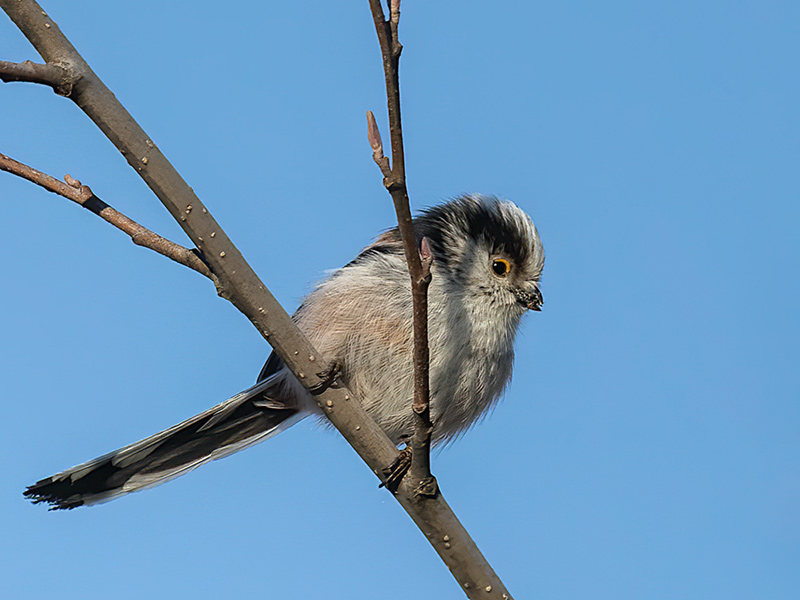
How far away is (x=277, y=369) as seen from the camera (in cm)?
450

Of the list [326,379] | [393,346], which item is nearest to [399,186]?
[326,379]

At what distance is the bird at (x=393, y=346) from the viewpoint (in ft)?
13.0

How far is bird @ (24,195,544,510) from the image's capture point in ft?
13.0

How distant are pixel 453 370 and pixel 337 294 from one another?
0.66 meters

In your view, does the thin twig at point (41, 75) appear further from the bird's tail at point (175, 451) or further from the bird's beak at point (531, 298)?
the bird's beak at point (531, 298)

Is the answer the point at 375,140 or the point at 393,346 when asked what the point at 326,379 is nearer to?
the point at 393,346

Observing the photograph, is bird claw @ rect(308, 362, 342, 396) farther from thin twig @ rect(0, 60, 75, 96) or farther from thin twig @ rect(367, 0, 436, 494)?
thin twig @ rect(0, 60, 75, 96)

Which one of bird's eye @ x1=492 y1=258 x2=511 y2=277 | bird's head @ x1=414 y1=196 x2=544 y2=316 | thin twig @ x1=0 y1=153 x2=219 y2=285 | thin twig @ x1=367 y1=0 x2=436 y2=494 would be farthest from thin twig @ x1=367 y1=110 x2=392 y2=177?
bird's eye @ x1=492 y1=258 x2=511 y2=277

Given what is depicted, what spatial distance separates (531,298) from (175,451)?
1.85m

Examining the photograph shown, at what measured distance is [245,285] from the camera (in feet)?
9.45

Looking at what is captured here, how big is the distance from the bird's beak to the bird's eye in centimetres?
12

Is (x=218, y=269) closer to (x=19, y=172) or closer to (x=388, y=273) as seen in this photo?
(x=19, y=172)

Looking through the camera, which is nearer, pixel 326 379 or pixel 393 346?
pixel 326 379

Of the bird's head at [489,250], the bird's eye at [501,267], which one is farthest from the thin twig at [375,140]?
the bird's eye at [501,267]
